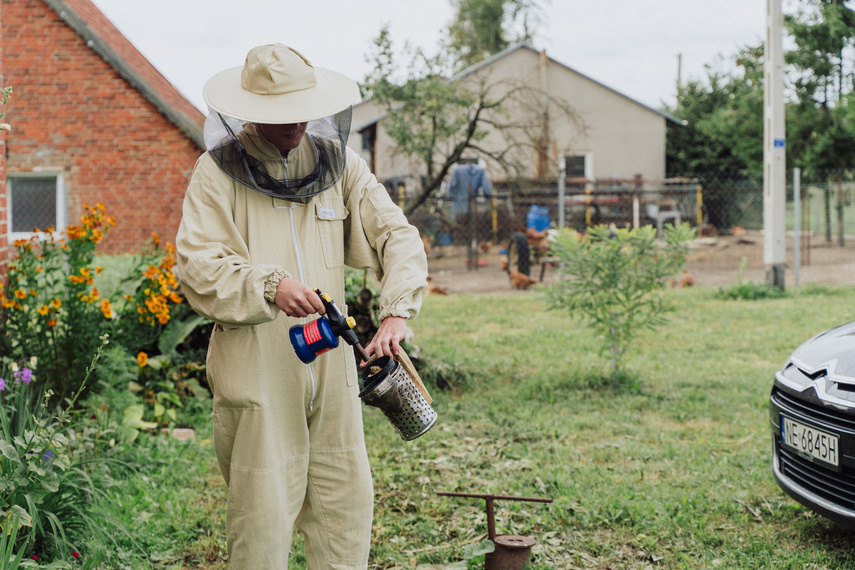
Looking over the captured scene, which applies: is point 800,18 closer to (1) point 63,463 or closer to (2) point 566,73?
(2) point 566,73

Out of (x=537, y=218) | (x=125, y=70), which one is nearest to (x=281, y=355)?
(x=125, y=70)

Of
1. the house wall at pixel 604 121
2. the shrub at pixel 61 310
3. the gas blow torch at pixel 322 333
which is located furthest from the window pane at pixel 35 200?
the house wall at pixel 604 121

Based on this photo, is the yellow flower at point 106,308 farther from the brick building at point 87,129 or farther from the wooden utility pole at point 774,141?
the wooden utility pole at point 774,141

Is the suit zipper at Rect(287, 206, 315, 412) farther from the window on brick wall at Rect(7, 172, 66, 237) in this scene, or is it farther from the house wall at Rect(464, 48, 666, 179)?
the house wall at Rect(464, 48, 666, 179)

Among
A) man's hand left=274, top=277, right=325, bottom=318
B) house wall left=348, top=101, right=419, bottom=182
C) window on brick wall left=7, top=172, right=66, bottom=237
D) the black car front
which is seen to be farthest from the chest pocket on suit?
house wall left=348, top=101, right=419, bottom=182

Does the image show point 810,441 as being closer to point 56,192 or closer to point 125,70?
point 125,70

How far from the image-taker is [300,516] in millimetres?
2900

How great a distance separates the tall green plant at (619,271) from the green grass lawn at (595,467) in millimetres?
614

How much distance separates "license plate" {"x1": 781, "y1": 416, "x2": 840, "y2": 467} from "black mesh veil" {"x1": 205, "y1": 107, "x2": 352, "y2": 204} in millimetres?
2357

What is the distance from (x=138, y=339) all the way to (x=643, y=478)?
3457 mm

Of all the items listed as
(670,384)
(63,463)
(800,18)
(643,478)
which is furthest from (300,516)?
(800,18)

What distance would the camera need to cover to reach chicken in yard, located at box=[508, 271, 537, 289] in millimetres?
13664

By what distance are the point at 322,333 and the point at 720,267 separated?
51.3 ft

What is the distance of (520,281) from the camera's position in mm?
13664
